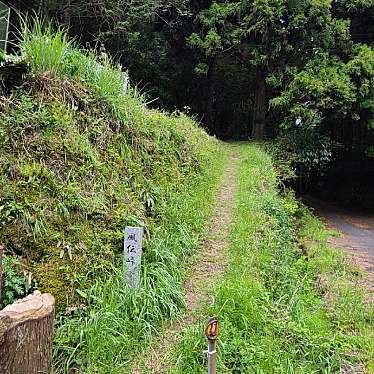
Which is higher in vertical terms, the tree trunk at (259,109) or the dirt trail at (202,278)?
the tree trunk at (259,109)

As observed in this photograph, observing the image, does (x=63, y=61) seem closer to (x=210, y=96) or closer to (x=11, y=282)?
(x=11, y=282)

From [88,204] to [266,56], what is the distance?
12.4 meters

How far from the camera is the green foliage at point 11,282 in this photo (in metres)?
2.86

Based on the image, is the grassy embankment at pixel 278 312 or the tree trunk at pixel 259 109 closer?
the grassy embankment at pixel 278 312

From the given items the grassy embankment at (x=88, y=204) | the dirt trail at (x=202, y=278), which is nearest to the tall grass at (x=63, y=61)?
the grassy embankment at (x=88, y=204)

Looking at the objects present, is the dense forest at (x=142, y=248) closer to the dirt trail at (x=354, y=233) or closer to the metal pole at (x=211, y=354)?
the dirt trail at (x=354, y=233)

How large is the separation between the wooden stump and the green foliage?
437 millimetres

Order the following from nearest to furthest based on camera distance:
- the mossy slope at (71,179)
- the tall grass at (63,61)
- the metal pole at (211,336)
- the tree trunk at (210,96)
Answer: the metal pole at (211,336)
the mossy slope at (71,179)
the tall grass at (63,61)
the tree trunk at (210,96)

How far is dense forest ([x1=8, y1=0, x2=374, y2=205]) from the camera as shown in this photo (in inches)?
516

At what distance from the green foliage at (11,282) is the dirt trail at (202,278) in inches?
37.6

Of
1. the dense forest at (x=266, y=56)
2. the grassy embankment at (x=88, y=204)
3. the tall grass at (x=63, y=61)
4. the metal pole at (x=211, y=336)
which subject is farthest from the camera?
the dense forest at (x=266, y=56)

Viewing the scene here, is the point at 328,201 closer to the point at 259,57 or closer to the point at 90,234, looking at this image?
the point at 259,57

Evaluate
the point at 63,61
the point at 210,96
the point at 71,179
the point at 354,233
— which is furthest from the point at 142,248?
the point at 210,96

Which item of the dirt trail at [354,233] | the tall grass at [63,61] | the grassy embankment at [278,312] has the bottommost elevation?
the dirt trail at [354,233]
